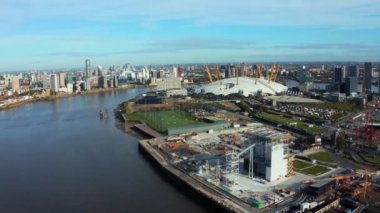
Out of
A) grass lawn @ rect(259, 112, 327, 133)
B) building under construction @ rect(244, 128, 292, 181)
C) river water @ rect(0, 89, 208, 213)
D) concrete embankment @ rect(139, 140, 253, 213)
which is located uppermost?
building under construction @ rect(244, 128, 292, 181)

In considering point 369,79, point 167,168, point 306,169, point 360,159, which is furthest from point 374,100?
point 167,168

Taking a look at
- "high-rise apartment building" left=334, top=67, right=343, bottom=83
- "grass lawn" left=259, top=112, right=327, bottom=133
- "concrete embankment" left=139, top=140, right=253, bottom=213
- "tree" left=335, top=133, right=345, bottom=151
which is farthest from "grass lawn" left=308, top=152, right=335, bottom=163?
"high-rise apartment building" left=334, top=67, right=343, bottom=83

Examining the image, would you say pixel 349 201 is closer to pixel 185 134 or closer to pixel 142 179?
pixel 142 179

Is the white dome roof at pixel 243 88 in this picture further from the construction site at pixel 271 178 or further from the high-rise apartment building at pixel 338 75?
the construction site at pixel 271 178

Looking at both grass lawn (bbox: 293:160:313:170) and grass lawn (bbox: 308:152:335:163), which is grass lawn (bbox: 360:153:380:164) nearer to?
grass lawn (bbox: 308:152:335:163)

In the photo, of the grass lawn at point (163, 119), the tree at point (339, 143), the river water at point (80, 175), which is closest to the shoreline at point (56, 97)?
the river water at point (80, 175)

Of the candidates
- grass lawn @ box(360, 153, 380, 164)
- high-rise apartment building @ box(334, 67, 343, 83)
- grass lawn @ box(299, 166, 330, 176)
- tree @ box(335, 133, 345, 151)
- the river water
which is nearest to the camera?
the river water
